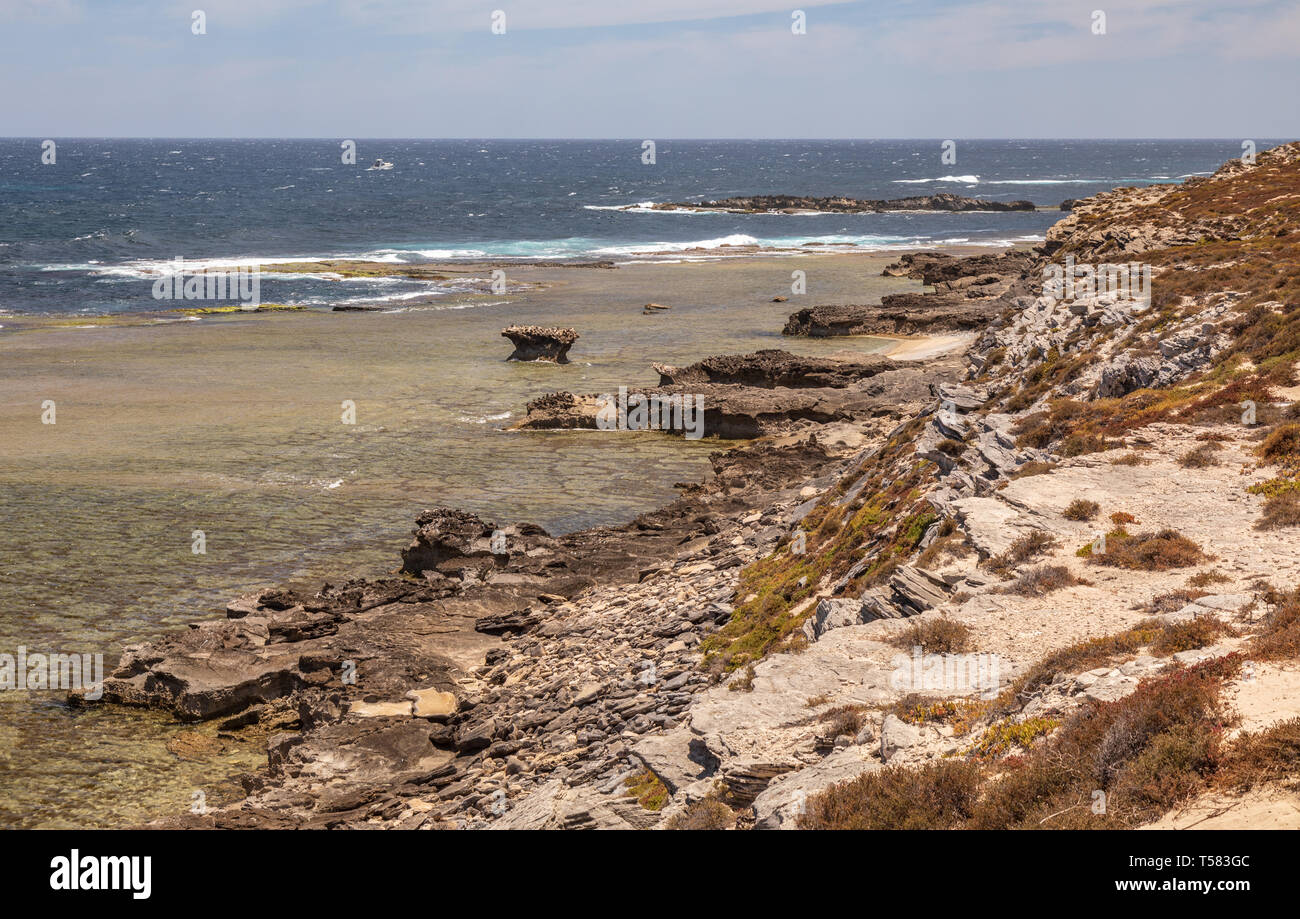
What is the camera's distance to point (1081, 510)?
50.0 feet

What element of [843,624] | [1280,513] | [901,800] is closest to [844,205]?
[1280,513]

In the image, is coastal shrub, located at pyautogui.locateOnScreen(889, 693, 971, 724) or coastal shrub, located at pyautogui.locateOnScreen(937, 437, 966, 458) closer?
coastal shrub, located at pyautogui.locateOnScreen(889, 693, 971, 724)

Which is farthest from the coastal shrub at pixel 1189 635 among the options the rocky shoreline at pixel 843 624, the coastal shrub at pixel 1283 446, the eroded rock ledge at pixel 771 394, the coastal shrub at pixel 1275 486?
the eroded rock ledge at pixel 771 394

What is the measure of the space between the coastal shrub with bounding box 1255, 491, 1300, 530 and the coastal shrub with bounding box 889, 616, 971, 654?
4.59m

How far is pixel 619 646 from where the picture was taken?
17797 millimetres

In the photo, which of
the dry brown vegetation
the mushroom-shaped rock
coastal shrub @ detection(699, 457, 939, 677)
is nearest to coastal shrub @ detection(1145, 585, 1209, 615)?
the dry brown vegetation

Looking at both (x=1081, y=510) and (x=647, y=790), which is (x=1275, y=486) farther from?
(x=647, y=790)

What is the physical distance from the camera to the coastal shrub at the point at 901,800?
8586 mm

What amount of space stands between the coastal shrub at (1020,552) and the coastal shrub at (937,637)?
62.1 inches

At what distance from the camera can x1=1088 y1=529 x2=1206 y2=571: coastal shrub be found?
13.4m

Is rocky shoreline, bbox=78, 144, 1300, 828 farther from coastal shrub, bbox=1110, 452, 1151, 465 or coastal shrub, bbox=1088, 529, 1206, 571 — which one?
coastal shrub, bbox=1110, 452, 1151, 465

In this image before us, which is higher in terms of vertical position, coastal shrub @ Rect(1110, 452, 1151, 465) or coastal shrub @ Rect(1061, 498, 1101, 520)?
coastal shrub @ Rect(1110, 452, 1151, 465)
